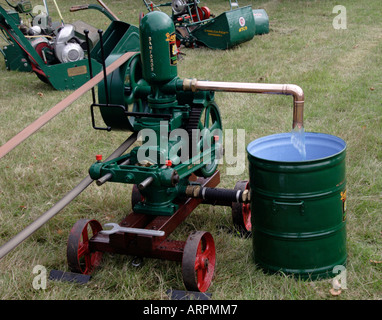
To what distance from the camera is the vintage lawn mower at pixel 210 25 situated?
955 centimetres

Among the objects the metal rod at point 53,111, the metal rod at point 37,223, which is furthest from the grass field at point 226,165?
the metal rod at point 53,111

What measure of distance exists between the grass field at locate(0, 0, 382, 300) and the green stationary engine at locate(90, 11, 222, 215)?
1.75 ft

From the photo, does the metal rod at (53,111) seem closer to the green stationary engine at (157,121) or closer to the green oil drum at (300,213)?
the green stationary engine at (157,121)

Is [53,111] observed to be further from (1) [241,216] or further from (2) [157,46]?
(1) [241,216]

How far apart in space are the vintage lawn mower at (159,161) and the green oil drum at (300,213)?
0.36 meters

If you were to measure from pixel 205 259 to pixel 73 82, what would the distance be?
5.45 m

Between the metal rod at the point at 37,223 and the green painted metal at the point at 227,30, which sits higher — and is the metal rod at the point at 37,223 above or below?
above

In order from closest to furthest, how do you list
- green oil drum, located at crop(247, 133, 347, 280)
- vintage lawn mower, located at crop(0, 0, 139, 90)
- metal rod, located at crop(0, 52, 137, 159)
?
metal rod, located at crop(0, 52, 137, 159), green oil drum, located at crop(247, 133, 347, 280), vintage lawn mower, located at crop(0, 0, 139, 90)

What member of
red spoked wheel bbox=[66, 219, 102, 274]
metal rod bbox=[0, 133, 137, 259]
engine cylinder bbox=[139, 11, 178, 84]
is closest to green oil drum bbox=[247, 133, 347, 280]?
engine cylinder bbox=[139, 11, 178, 84]

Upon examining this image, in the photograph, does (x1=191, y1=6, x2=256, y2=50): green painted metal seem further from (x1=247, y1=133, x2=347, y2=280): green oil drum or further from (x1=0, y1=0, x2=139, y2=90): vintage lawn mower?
(x1=247, y1=133, x2=347, y2=280): green oil drum

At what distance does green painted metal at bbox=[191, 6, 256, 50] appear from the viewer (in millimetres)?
9523

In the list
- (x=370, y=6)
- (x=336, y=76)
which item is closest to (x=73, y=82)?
(x=336, y=76)

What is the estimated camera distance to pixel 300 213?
284cm

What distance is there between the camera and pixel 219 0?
17328 millimetres
